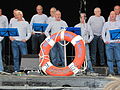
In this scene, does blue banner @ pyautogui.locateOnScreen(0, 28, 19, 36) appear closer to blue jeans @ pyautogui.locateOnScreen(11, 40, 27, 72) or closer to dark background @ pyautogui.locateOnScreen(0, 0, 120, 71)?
blue jeans @ pyautogui.locateOnScreen(11, 40, 27, 72)

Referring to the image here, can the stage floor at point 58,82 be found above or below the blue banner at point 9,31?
below

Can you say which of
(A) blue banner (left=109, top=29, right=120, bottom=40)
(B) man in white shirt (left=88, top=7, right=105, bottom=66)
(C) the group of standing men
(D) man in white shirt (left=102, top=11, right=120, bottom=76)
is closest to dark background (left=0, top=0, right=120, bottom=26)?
(C) the group of standing men

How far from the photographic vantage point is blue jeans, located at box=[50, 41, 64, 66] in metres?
8.20

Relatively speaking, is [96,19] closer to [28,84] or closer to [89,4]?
[89,4]

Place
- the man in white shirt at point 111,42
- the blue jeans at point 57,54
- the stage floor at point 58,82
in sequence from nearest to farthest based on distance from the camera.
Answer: the stage floor at point 58,82 → the man in white shirt at point 111,42 → the blue jeans at point 57,54

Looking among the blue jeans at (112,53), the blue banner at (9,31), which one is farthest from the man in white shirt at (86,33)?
the blue banner at (9,31)

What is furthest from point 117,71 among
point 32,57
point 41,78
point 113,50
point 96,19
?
point 41,78

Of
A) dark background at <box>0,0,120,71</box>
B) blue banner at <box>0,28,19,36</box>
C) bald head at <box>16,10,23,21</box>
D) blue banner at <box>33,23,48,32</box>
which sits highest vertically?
dark background at <box>0,0,120,71</box>

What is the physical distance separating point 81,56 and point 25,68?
5.95 feet

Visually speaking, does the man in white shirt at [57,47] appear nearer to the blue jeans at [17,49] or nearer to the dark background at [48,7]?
the blue jeans at [17,49]

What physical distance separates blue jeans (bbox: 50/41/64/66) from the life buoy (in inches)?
34.5

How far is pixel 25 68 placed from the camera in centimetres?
802

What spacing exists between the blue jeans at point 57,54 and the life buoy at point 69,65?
34.5 inches

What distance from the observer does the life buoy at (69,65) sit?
682 centimetres
